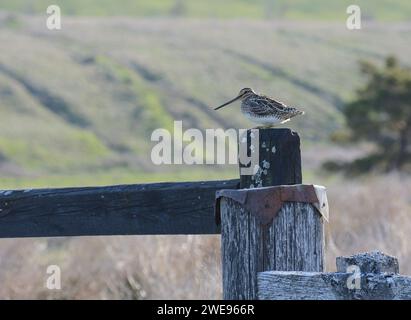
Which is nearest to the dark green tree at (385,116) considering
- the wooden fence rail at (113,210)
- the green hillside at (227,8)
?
the wooden fence rail at (113,210)

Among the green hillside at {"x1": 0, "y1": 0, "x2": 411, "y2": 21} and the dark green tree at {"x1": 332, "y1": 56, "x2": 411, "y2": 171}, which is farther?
the green hillside at {"x1": 0, "y1": 0, "x2": 411, "y2": 21}

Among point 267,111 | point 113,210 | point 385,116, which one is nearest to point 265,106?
point 267,111

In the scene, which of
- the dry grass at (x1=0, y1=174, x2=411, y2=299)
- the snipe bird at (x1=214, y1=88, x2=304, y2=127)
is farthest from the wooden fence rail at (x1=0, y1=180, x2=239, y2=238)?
the dry grass at (x1=0, y1=174, x2=411, y2=299)

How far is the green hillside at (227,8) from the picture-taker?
109 metres

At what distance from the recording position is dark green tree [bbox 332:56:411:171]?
29.3 meters

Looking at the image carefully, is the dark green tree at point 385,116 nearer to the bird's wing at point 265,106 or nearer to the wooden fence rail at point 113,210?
the bird's wing at point 265,106

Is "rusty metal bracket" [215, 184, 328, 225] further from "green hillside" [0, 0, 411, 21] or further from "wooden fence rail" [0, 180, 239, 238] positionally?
"green hillside" [0, 0, 411, 21]

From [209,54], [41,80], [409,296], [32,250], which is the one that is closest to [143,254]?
[32,250]

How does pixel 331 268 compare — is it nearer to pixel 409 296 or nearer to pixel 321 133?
pixel 409 296

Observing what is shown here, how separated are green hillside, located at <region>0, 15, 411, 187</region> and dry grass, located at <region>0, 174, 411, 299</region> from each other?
92.5 feet

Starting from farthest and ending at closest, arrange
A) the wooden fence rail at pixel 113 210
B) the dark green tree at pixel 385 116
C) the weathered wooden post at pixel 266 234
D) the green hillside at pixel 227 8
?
the green hillside at pixel 227 8 → the dark green tree at pixel 385 116 → the wooden fence rail at pixel 113 210 → the weathered wooden post at pixel 266 234

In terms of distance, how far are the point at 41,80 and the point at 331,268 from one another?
55625 mm

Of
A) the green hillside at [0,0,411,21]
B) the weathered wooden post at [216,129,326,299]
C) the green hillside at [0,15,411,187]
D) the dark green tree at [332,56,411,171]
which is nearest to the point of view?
the weathered wooden post at [216,129,326,299]

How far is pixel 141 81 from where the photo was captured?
67.3 m
